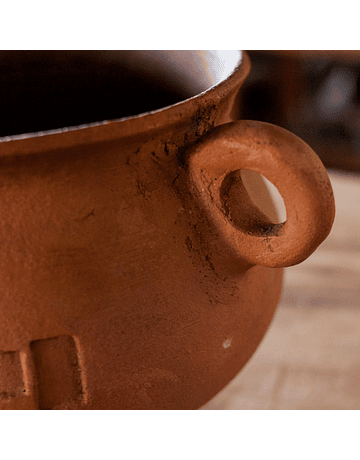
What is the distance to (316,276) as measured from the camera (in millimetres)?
1133

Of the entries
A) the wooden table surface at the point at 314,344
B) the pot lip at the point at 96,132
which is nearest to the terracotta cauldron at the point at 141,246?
the pot lip at the point at 96,132

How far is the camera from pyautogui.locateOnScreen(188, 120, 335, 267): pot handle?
17.7 inches

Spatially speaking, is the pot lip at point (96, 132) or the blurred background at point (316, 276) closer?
the pot lip at point (96, 132)

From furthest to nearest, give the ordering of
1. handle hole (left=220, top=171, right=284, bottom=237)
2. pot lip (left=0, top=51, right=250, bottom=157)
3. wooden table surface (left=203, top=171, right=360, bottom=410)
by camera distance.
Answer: wooden table surface (left=203, top=171, right=360, bottom=410) → handle hole (left=220, top=171, right=284, bottom=237) → pot lip (left=0, top=51, right=250, bottom=157)

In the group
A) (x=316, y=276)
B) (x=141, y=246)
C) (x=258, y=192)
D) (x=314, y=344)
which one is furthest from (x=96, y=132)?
(x=316, y=276)

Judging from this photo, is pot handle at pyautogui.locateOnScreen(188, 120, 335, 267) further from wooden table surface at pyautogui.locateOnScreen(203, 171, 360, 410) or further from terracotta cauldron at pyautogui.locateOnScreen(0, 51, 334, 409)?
wooden table surface at pyautogui.locateOnScreen(203, 171, 360, 410)

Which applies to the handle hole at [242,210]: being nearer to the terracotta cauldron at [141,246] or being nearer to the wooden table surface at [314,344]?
the terracotta cauldron at [141,246]

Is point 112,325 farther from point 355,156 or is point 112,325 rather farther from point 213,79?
point 355,156

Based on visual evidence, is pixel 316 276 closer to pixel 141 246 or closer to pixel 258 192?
pixel 258 192

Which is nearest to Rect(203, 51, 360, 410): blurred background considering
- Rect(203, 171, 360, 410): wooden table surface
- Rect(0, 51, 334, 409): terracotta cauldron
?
Rect(203, 171, 360, 410): wooden table surface

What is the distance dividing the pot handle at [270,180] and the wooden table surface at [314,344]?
17.8 inches

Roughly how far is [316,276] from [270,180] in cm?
72

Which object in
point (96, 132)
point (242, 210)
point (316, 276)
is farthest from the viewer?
point (316, 276)

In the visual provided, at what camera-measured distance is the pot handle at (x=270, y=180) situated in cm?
45
